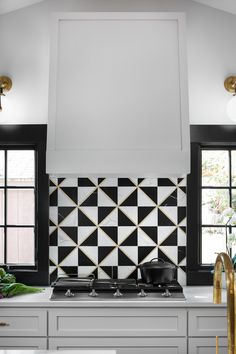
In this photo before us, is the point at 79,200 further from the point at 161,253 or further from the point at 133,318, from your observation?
the point at 133,318

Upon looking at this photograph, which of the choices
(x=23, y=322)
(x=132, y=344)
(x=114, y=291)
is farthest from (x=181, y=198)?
(x=23, y=322)

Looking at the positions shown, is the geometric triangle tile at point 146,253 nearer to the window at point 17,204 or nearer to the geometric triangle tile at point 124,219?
the geometric triangle tile at point 124,219

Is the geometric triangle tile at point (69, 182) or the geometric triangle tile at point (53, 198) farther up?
the geometric triangle tile at point (69, 182)

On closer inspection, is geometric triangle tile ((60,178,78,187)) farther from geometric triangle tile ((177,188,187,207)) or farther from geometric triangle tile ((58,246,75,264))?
geometric triangle tile ((177,188,187,207))

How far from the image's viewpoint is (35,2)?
11.1ft

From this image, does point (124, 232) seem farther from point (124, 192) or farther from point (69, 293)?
point (69, 293)

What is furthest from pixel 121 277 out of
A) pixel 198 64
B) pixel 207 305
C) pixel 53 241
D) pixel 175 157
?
pixel 198 64

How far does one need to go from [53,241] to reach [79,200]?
348 mm

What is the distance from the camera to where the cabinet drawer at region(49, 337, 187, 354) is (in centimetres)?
279

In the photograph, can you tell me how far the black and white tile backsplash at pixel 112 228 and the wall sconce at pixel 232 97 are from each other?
596 mm

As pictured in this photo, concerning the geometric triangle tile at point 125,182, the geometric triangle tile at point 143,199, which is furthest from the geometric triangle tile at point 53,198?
the geometric triangle tile at point 143,199

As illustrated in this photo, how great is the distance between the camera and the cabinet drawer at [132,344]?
2791 mm

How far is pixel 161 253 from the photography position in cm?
337

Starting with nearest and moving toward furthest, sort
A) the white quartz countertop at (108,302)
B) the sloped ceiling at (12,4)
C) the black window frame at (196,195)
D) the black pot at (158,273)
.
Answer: the white quartz countertop at (108,302) → the black pot at (158,273) → the sloped ceiling at (12,4) → the black window frame at (196,195)
